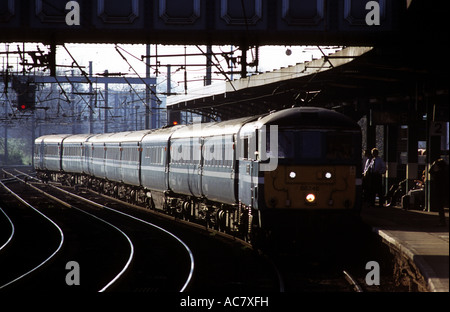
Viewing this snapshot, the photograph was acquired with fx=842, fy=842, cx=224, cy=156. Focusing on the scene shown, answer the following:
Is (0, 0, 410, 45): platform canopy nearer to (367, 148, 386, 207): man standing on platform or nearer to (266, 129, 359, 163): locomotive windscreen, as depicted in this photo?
(266, 129, 359, 163): locomotive windscreen

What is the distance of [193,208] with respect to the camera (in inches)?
1054

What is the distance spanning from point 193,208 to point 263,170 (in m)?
9.36

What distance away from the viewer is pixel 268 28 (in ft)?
65.2

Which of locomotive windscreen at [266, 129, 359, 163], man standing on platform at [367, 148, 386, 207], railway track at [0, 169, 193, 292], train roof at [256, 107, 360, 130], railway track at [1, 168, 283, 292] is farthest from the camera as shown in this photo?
man standing on platform at [367, 148, 386, 207]

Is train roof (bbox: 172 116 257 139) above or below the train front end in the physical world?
above

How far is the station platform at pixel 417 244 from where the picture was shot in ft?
42.8

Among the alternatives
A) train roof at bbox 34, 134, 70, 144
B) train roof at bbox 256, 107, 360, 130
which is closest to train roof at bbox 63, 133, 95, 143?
train roof at bbox 34, 134, 70, 144

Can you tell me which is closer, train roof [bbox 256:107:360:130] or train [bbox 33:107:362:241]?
train [bbox 33:107:362:241]

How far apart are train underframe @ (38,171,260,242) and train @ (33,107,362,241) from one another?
0.03m

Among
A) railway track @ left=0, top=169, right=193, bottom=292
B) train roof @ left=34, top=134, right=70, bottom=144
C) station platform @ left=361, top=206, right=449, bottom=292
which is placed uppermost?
train roof @ left=34, top=134, right=70, bottom=144

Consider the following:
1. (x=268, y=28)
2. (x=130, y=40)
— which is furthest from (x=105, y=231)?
(x=268, y=28)

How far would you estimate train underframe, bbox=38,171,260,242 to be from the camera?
65.7ft

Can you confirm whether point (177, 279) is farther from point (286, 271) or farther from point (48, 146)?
point (48, 146)

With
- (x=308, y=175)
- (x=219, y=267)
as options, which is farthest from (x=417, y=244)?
(x=219, y=267)
